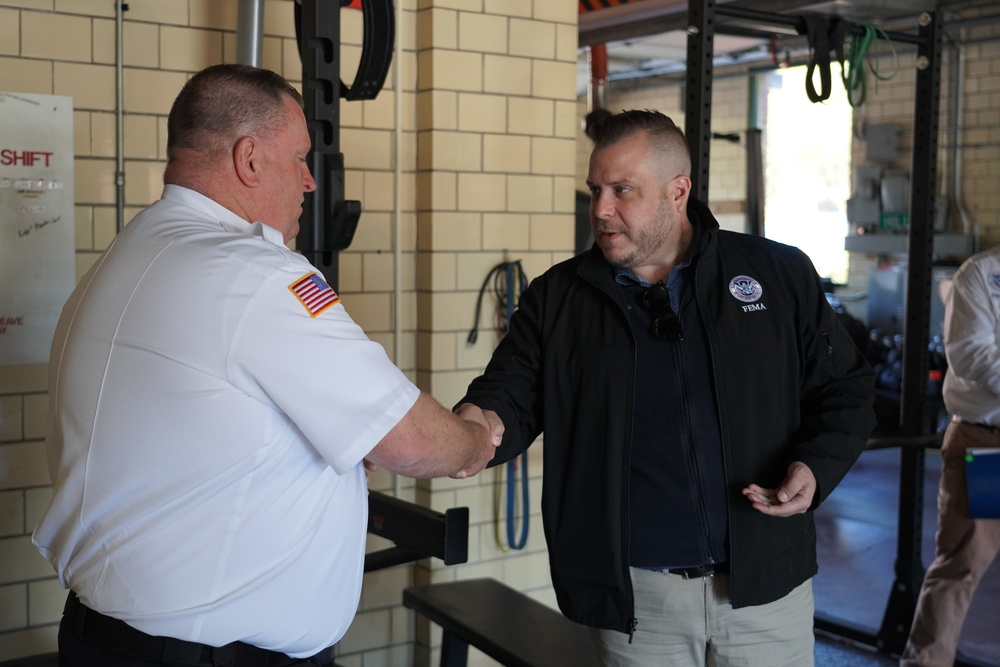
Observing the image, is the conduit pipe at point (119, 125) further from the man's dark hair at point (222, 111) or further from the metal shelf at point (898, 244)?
the metal shelf at point (898, 244)

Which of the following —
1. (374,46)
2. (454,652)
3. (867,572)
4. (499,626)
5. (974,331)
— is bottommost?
(867,572)

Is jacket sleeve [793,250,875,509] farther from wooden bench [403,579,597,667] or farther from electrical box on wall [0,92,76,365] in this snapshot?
electrical box on wall [0,92,76,365]

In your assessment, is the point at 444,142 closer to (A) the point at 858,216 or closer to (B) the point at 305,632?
(B) the point at 305,632

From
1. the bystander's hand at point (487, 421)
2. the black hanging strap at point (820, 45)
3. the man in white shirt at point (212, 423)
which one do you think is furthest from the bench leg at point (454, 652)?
the black hanging strap at point (820, 45)

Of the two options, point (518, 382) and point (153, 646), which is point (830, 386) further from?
point (153, 646)

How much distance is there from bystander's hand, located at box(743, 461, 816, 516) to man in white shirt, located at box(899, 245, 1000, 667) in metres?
2.02

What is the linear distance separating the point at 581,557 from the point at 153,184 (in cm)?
195

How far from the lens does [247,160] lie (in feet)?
5.74

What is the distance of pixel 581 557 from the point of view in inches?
88.0

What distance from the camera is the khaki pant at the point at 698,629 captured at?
2189mm

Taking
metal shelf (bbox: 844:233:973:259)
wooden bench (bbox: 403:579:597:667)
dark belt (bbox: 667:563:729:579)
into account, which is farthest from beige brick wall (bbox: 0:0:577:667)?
metal shelf (bbox: 844:233:973:259)

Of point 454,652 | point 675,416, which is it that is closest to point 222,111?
point 675,416

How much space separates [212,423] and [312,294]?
0.25 meters

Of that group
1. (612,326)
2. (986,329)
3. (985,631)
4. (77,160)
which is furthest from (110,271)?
(985,631)
